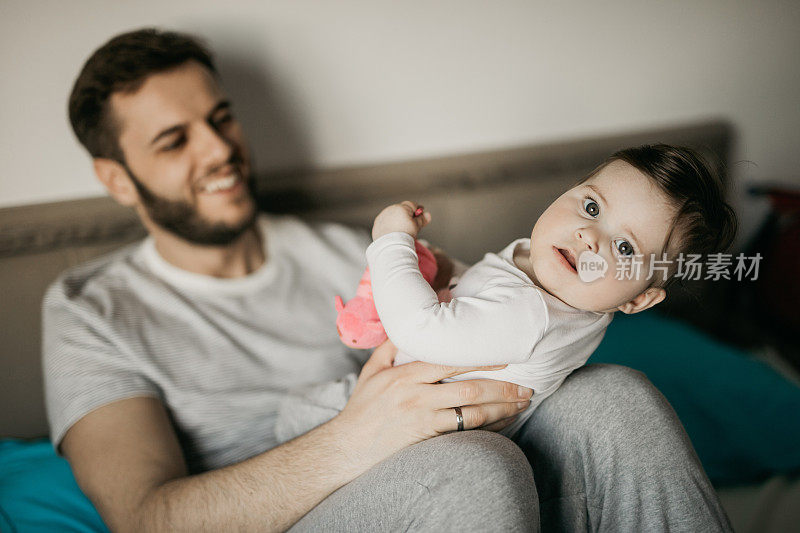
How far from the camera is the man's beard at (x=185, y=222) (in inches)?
44.6

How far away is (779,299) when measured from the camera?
162 cm

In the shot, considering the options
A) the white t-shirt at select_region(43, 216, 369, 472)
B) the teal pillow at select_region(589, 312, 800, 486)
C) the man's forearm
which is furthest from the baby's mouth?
the teal pillow at select_region(589, 312, 800, 486)

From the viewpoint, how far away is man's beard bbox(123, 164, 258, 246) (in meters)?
1.13

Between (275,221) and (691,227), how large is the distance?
3.26 feet

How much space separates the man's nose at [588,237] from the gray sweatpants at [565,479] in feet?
0.93

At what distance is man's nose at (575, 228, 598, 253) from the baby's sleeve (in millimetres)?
93

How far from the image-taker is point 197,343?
109 centimetres

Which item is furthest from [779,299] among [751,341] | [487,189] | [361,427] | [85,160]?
[85,160]

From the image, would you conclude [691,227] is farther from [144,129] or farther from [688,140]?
[688,140]

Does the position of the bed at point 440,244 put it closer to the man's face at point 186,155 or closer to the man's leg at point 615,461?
the man's face at point 186,155

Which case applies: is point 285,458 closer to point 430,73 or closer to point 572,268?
point 572,268

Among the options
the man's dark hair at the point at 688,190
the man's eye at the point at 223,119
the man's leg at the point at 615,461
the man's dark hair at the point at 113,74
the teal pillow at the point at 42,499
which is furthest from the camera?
the man's eye at the point at 223,119

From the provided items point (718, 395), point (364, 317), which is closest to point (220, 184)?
point (364, 317)

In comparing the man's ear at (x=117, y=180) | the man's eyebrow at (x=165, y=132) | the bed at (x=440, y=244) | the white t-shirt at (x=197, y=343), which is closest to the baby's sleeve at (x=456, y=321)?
the bed at (x=440, y=244)
